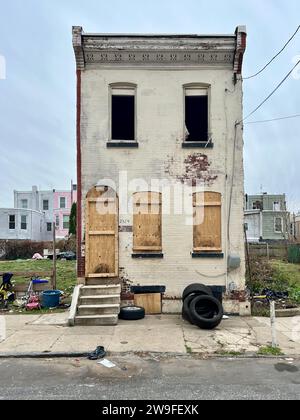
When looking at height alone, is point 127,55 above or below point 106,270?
above

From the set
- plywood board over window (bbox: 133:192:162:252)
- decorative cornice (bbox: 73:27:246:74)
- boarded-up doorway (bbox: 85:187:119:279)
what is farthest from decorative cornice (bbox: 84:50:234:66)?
plywood board over window (bbox: 133:192:162:252)

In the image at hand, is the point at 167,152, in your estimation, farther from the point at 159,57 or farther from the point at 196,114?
the point at 159,57

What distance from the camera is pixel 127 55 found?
1240 cm

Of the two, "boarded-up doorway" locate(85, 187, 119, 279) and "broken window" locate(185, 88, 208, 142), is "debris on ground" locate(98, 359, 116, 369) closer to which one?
"boarded-up doorway" locate(85, 187, 119, 279)

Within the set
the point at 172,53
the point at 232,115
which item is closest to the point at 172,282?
the point at 232,115

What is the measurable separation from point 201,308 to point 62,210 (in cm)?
4704

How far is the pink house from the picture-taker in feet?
181

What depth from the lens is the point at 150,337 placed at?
9.11 metres

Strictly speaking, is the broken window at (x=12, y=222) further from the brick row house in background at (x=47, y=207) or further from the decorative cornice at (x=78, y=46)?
the decorative cornice at (x=78, y=46)

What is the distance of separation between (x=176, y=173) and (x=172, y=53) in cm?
393

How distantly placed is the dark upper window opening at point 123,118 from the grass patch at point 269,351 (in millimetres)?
7755

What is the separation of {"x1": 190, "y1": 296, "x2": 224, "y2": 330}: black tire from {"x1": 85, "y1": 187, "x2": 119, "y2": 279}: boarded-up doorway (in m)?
2.87

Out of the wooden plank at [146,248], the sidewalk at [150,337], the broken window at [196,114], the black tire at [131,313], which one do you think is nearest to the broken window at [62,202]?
the broken window at [196,114]
